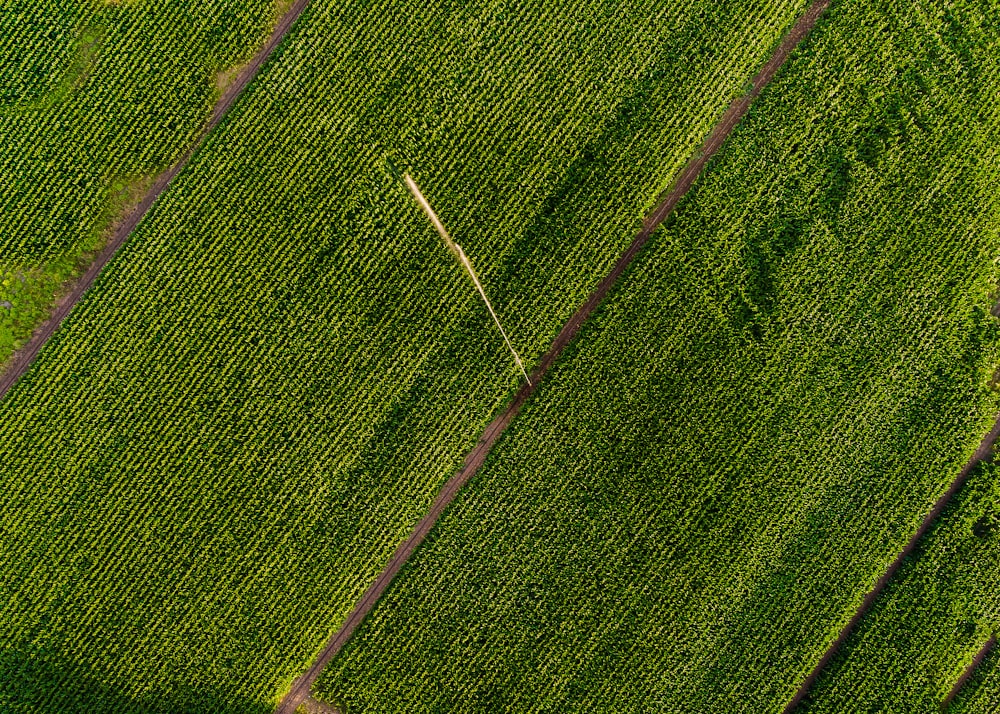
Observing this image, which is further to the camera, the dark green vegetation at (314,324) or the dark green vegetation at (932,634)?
the dark green vegetation at (314,324)

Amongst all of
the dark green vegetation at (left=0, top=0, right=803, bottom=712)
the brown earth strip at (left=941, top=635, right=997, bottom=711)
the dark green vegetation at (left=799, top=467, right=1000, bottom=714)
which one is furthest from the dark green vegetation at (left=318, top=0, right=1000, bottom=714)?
the brown earth strip at (left=941, top=635, right=997, bottom=711)

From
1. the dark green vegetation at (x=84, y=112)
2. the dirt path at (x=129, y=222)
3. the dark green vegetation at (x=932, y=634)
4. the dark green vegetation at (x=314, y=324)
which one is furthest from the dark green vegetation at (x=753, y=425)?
the dark green vegetation at (x=84, y=112)

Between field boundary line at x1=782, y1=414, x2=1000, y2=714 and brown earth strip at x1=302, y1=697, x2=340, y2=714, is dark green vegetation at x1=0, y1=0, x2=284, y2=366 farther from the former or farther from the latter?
field boundary line at x1=782, y1=414, x2=1000, y2=714

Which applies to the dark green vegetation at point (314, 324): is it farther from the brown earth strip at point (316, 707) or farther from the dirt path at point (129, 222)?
the brown earth strip at point (316, 707)

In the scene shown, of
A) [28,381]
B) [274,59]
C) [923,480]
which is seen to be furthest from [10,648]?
[923,480]

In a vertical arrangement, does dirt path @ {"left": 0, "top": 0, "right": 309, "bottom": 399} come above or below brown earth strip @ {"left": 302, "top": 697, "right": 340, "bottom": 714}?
above

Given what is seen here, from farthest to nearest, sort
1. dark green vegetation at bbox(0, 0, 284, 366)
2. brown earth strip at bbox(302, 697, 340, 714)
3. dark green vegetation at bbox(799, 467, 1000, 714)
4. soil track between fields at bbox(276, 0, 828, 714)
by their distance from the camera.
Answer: dark green vegetation at bbox(0, 0, 284, 366)
soil track between fields at bbox(276, 0, 828, 714)
brown earth strip at bbox(302, 697, 340, 714)
dark green vegetation at bbox(799, 467, 1000, 714)
